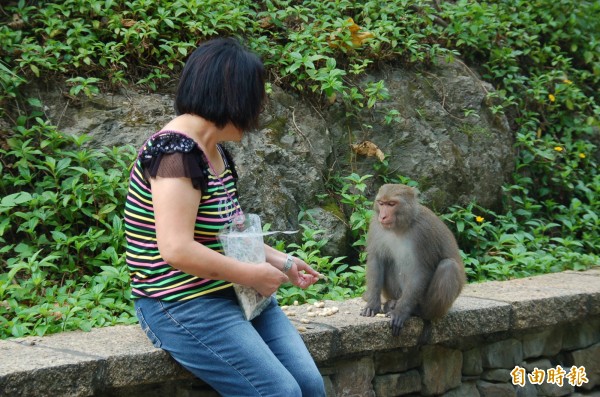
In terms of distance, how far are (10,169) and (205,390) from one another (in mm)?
2545

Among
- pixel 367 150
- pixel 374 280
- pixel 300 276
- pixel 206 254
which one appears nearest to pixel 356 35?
pixel 367 150

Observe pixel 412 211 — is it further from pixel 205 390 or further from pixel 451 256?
pixel 205 390

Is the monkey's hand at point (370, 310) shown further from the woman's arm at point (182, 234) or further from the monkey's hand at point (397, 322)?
the woman's arm at point (182, 234)

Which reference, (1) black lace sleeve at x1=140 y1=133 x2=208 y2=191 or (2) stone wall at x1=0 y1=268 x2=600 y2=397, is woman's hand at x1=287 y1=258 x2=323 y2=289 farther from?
(1) black lace sleeve at x1=140 y1=133 x2=208 y2=191

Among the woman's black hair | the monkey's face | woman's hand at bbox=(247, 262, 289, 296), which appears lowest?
the monkey's face

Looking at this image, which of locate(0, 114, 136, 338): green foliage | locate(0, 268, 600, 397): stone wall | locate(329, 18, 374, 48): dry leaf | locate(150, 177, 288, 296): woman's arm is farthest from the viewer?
locate(329, 18, 374, 48): dry leaf

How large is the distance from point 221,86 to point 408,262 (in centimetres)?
187

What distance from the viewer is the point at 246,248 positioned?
3.04 meters

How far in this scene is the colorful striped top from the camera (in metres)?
2.94

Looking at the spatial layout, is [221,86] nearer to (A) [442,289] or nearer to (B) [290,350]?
(B) [290,350]

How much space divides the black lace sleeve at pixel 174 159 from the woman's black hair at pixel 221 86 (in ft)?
0.51

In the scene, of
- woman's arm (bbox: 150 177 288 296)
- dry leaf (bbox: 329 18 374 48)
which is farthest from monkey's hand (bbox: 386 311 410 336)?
dry leaf (bbox: 329 18 374 48)

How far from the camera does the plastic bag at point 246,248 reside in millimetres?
3029

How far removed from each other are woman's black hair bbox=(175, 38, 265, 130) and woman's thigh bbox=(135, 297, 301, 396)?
0.70 m
